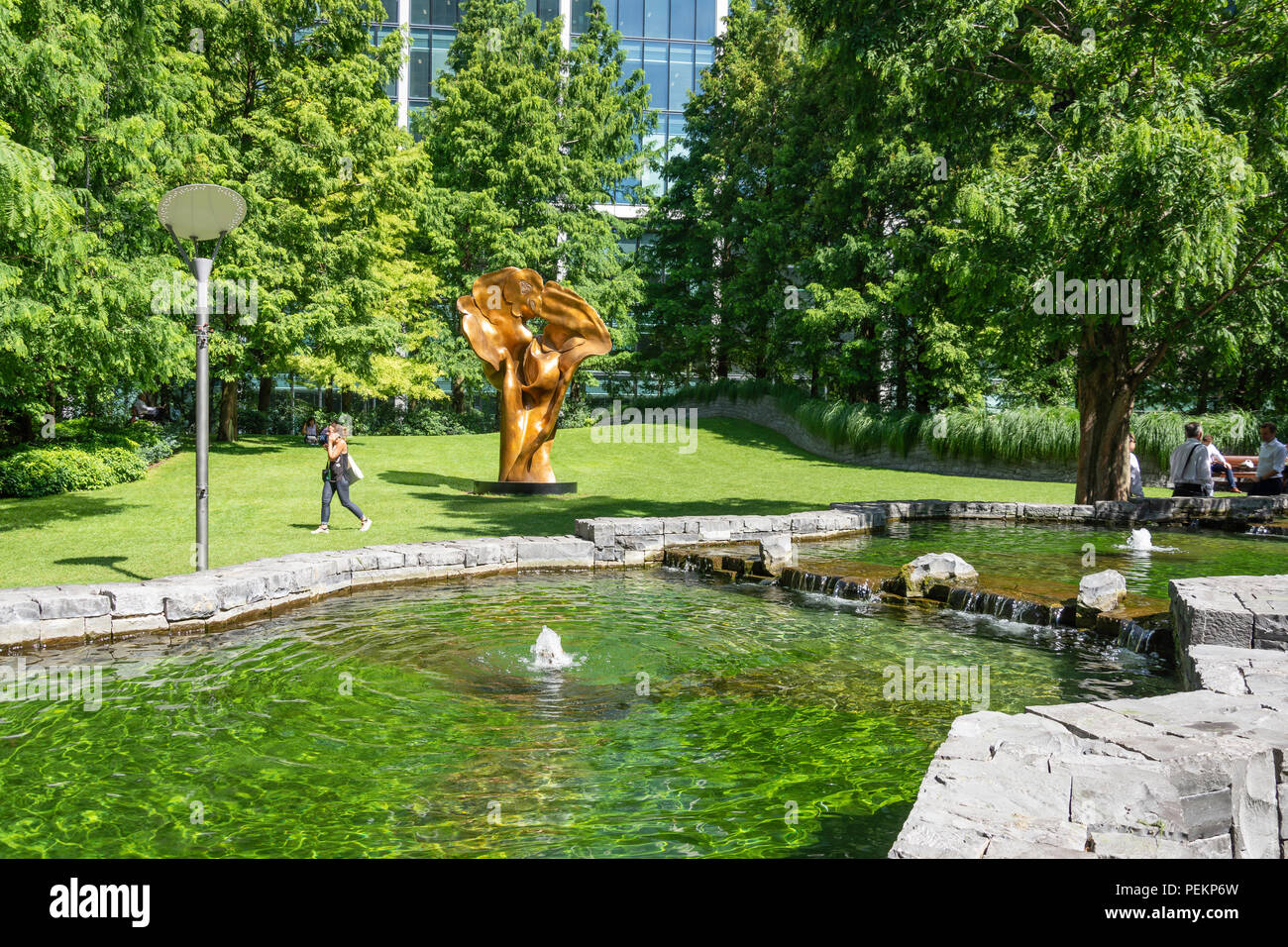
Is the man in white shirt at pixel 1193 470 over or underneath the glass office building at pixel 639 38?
underneath

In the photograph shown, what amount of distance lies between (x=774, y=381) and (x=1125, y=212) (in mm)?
23982

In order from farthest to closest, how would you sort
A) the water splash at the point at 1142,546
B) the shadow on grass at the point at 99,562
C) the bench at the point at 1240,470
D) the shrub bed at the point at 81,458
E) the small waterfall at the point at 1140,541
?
the bench at the point at 1240,470 → the shrub bed at the point at 81,458 → the small waterfall at the point at 1140,541 → the water splash at the point at 1142,546 → the shadow on grass at the point at 99,562

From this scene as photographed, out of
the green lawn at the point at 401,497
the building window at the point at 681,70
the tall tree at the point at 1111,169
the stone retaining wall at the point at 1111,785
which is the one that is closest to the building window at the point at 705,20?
the building window at the point at 681,70

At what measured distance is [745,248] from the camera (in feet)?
115

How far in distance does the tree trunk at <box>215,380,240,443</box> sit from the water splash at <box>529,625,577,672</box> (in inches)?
806

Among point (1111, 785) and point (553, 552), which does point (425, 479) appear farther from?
point (1111, 785)

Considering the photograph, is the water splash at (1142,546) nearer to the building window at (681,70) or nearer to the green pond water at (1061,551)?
the green pond water at (1061,551)

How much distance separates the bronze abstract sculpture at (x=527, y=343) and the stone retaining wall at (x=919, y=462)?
1232 centimetres

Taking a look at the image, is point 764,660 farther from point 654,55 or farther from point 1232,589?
point 654,55

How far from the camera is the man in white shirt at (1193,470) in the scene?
56.6 ft

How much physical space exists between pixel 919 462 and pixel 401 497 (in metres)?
16.3

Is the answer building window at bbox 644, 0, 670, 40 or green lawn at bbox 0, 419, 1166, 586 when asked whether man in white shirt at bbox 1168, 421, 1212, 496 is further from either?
building window at bbox 644, 0, 670, 40

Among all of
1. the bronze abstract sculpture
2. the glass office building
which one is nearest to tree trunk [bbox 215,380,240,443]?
the bronze abstract sculpture
